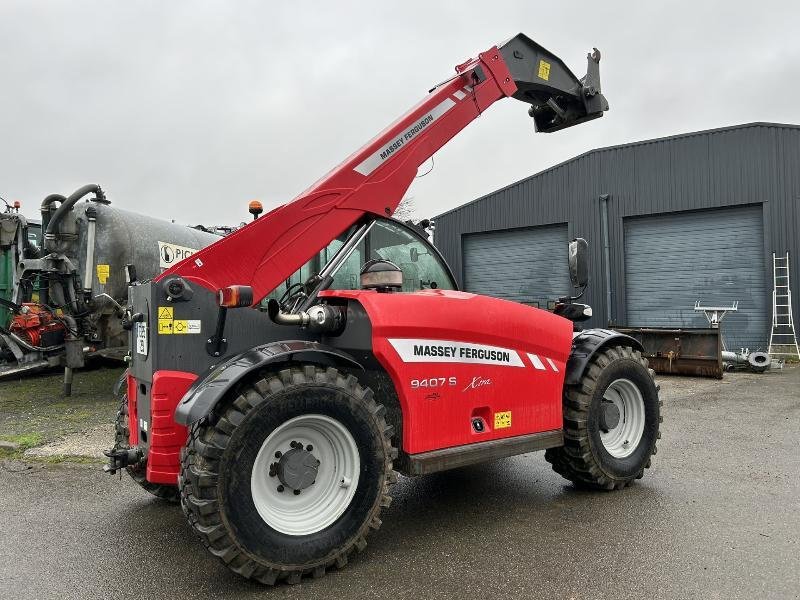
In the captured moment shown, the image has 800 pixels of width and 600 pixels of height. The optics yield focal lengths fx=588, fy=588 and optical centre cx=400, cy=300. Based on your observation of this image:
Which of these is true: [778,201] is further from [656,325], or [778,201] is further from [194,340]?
[194,340]

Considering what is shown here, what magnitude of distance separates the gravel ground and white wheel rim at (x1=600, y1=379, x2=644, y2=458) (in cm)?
32

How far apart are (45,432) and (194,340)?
446 cm

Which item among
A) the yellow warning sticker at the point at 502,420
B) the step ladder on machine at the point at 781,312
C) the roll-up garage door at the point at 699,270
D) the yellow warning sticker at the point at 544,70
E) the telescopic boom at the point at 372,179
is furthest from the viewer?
the roll-up garage door at the point at 699,270

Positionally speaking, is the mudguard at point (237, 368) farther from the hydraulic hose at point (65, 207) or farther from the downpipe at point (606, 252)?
the downpipe at point (606, 252)

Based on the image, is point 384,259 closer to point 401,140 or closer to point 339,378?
point 401,140

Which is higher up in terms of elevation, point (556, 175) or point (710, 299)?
point (556, 175)

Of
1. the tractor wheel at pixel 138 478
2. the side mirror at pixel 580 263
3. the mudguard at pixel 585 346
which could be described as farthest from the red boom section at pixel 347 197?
the mudguard at pixel 585 346

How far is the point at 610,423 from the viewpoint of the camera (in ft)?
14.7

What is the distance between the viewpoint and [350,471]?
10.6 ft

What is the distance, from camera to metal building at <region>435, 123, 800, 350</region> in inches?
590

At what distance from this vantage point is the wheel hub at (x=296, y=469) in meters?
3.07

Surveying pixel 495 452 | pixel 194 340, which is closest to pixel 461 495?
pixel 495 452

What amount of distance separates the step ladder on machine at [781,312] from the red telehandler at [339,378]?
12.2m

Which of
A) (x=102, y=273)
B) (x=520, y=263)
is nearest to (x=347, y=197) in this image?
(x=102, y=273)
